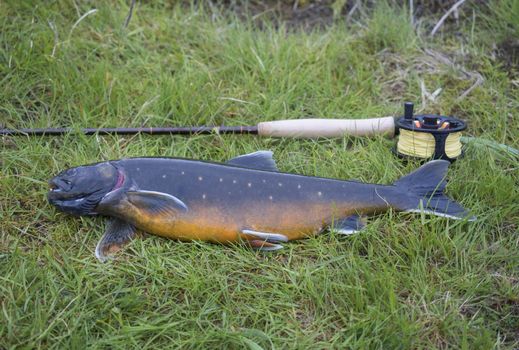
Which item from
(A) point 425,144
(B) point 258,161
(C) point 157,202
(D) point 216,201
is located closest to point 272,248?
(D) point 216,201

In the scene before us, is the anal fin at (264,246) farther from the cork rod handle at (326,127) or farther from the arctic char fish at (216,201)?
the cork rod handle at (326,127)

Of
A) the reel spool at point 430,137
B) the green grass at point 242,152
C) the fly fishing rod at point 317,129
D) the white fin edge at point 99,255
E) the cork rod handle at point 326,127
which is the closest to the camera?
the green grass at point 242,152

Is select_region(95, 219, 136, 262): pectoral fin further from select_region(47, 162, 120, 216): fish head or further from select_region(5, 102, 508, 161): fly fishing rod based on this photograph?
select_region(5, 102, 508, 161): fly fishing rod

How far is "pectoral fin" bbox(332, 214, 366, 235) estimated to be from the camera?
10.6 ft

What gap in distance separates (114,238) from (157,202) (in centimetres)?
32

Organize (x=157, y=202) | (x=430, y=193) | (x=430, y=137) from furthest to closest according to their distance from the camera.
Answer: (x=430, y=137)
(x=430, y=193)
(x=157, y=202)

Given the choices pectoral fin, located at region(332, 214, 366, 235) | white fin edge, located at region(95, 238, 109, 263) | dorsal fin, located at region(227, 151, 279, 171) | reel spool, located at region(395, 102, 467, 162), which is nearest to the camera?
white fin edge, located at region(95, 238, 109, 263)

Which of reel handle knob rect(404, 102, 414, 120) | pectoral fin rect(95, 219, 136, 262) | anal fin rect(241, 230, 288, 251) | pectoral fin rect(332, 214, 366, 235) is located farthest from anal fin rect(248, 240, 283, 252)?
reel handle knob rect(404, 102, 414, 120)

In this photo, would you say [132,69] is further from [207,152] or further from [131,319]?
[131,319]

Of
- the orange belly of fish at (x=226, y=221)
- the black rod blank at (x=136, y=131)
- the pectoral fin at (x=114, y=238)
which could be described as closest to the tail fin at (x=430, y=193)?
the orange belly of fish at (x=226, y=221)

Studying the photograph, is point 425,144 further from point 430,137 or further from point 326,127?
point 326,127

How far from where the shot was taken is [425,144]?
12.4 ft

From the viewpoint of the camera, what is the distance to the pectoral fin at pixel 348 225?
3244 millimetres

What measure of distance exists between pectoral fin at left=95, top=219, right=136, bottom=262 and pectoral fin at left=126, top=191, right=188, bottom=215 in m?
0.17
